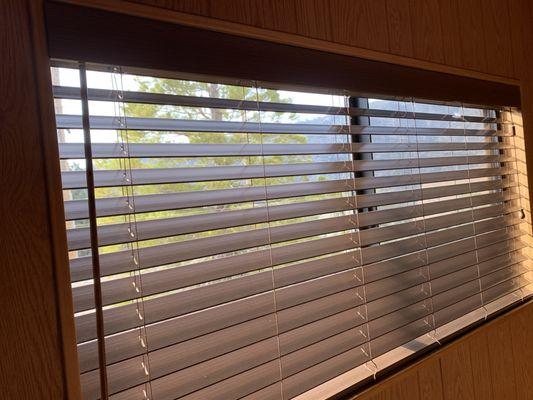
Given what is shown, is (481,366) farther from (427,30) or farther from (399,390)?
(427,30)

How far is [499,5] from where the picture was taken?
1734 millimetres

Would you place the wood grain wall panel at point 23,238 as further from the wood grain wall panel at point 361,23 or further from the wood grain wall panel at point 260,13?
the wood grain wall panel at point 361,23

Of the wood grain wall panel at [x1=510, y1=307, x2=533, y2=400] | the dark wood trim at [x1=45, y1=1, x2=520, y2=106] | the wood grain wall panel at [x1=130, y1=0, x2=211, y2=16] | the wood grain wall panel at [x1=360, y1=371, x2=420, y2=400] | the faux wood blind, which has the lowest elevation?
the wood grain wall panel at [x1=510, y1=307, x2=533, y2=400]

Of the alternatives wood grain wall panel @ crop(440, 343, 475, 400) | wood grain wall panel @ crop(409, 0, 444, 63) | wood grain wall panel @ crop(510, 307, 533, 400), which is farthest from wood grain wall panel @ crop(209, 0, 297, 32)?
wood grain wall panel @ crop(510, 307, 533, 400)

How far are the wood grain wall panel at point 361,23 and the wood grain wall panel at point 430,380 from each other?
0.99 metres

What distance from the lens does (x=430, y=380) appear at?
1.32 m

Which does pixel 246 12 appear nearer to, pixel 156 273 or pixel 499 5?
pixel 156 273

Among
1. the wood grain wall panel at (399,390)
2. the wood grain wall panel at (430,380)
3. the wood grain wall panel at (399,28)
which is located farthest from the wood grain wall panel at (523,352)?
the wood grain wall panel at (399,28)

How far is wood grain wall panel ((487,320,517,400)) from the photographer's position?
1562 millimetres

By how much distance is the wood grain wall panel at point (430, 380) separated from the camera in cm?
130

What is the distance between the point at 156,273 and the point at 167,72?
0.41m

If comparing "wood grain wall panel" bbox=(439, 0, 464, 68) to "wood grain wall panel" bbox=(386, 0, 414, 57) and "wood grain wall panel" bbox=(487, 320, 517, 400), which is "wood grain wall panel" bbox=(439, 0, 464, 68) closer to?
"wood grain wall panel" bbox=(386, 0, 414, 57)

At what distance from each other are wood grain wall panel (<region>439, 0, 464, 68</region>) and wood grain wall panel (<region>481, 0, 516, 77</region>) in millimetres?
199

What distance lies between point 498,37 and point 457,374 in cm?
131
